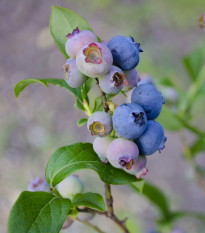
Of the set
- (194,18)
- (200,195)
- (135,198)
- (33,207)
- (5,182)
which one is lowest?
(200,195)

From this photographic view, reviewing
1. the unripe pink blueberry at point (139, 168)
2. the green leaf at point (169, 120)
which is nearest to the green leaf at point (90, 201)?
the unripe pink blueberry at point (139, 168)

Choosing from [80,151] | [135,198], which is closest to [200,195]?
[135,198]

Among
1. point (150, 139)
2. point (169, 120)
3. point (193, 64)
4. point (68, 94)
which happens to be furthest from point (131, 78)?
point (68, 94)

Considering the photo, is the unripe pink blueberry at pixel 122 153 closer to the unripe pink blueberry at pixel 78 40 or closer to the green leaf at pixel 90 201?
the green leaf at pixel 90 201

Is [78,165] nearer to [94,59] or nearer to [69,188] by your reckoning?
[69,188]

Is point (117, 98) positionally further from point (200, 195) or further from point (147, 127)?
point (147, 127)

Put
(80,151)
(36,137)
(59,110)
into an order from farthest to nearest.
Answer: (59,110) → (36,137) → (80,151)

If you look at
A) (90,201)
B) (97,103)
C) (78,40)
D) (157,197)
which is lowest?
(157,197)
